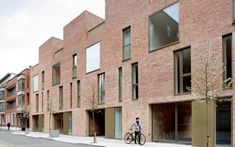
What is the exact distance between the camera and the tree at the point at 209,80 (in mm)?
15484

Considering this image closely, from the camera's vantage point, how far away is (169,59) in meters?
22.3

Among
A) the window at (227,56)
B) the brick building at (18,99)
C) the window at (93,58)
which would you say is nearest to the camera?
the window at (227,56)

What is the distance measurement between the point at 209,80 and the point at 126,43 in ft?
40.7

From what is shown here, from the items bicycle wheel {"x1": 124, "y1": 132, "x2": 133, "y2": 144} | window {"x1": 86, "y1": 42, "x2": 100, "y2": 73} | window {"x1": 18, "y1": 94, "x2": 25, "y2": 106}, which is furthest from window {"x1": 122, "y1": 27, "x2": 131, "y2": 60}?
window {"x1": 18, "y1": 94, "x2": 25, "y2": 106}

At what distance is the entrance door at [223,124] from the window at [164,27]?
216 inches

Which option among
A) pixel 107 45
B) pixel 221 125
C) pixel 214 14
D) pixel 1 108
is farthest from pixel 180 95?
pixel 1 108

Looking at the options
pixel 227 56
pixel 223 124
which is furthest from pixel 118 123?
pixel 227 56

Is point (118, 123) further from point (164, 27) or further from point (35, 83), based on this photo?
point (35, 83)

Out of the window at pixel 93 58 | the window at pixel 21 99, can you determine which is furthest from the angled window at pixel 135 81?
the window at pixel 21 99

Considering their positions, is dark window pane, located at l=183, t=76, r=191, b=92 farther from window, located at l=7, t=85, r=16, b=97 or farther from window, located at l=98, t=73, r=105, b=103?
window, located at l=7, t=85, r=16, b=97

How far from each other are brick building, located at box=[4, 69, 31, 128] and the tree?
40650 mm

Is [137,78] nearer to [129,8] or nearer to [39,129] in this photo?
[129,8]

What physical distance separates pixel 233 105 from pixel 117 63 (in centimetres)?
1209

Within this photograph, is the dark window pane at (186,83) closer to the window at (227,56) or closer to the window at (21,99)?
the window at (227,56)
